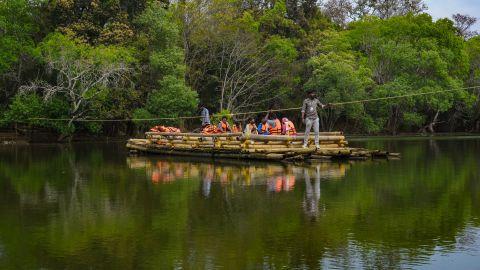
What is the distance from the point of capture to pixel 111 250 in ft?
26.0

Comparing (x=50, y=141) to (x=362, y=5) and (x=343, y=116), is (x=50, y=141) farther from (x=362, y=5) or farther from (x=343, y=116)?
(x=362, y=5)

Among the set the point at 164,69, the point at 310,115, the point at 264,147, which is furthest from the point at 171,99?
the point at 310,115

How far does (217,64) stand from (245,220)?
127 feet

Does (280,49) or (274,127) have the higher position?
(280,49)

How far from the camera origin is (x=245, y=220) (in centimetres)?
982

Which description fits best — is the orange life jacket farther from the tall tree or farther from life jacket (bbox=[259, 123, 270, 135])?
the tall tree

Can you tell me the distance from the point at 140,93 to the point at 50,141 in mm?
6505

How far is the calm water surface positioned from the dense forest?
2299 centimetres

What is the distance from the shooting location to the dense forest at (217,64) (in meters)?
39.7

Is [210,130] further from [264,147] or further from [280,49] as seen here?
[280,49]

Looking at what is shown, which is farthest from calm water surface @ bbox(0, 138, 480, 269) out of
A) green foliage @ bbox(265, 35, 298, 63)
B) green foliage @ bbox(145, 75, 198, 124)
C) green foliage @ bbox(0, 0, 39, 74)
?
green foliage @ bbox(265, 35, 298, 63)

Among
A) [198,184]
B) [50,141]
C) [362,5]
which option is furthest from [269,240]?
[362,5]

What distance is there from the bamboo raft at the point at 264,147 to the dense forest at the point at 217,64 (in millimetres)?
14530

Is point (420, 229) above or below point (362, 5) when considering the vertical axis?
below
